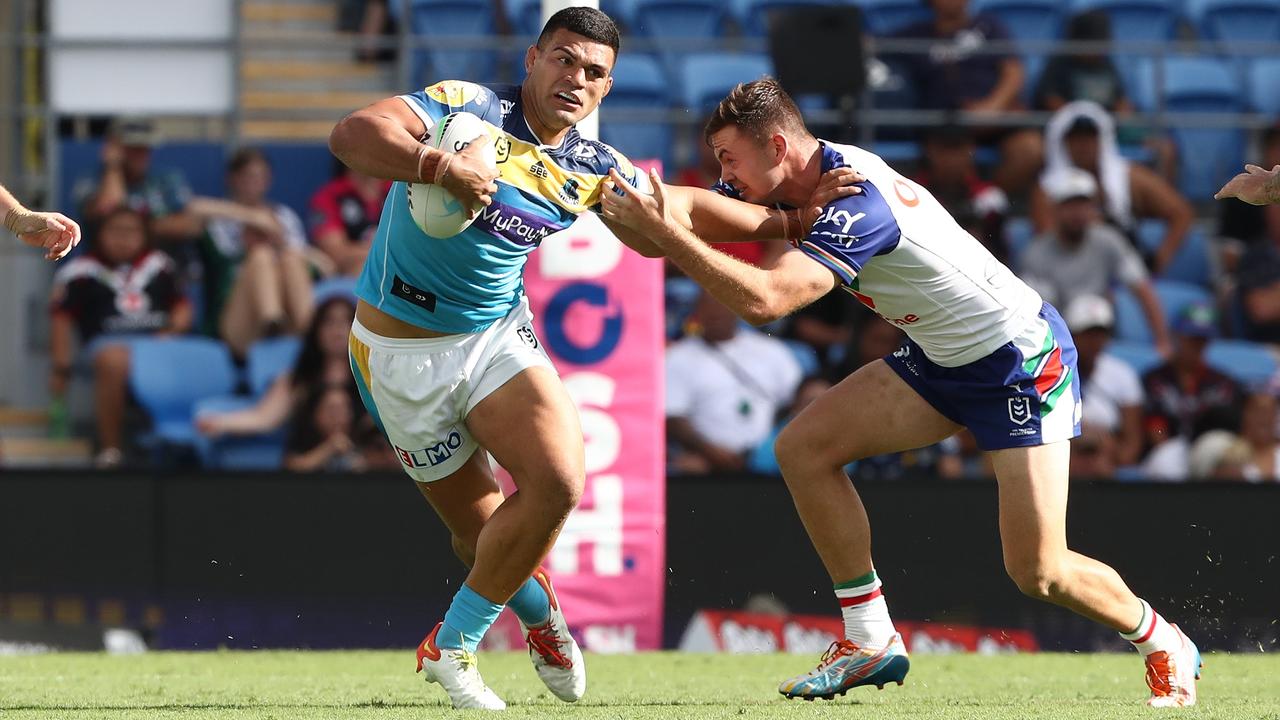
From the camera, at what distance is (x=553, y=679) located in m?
6.26

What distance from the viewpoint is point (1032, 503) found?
240 inches

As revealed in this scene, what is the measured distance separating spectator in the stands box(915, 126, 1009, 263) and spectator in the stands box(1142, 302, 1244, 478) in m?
1.29

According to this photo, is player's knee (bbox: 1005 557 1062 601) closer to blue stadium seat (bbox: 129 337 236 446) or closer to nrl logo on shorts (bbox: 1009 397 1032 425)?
nrl logo on shorts (bbox: 1009 397 1032 425)

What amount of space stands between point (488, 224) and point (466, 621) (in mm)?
1321

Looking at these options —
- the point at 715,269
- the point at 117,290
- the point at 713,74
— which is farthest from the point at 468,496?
the point at 713,74

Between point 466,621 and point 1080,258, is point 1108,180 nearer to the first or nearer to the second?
point 1080,258

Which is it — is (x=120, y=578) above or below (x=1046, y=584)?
below

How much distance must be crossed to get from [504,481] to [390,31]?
6.13 metres

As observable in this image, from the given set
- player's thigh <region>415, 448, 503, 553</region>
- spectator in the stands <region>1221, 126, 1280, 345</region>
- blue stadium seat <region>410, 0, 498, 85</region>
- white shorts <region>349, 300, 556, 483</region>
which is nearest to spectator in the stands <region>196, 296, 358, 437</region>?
blue stadium seat <region>410, 0, 498, 85</region>

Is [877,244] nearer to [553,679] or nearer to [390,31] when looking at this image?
[553,679]

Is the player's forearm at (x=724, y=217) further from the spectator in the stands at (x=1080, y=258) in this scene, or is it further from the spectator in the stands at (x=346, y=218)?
the spectator in the stands at (x=346, y=218)

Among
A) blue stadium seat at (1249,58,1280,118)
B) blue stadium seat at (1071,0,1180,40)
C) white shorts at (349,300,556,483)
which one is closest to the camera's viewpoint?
white shorts at (349,300,556,483)

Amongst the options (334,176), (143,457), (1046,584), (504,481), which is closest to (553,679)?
(1046,584)

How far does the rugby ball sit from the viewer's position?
567cm
